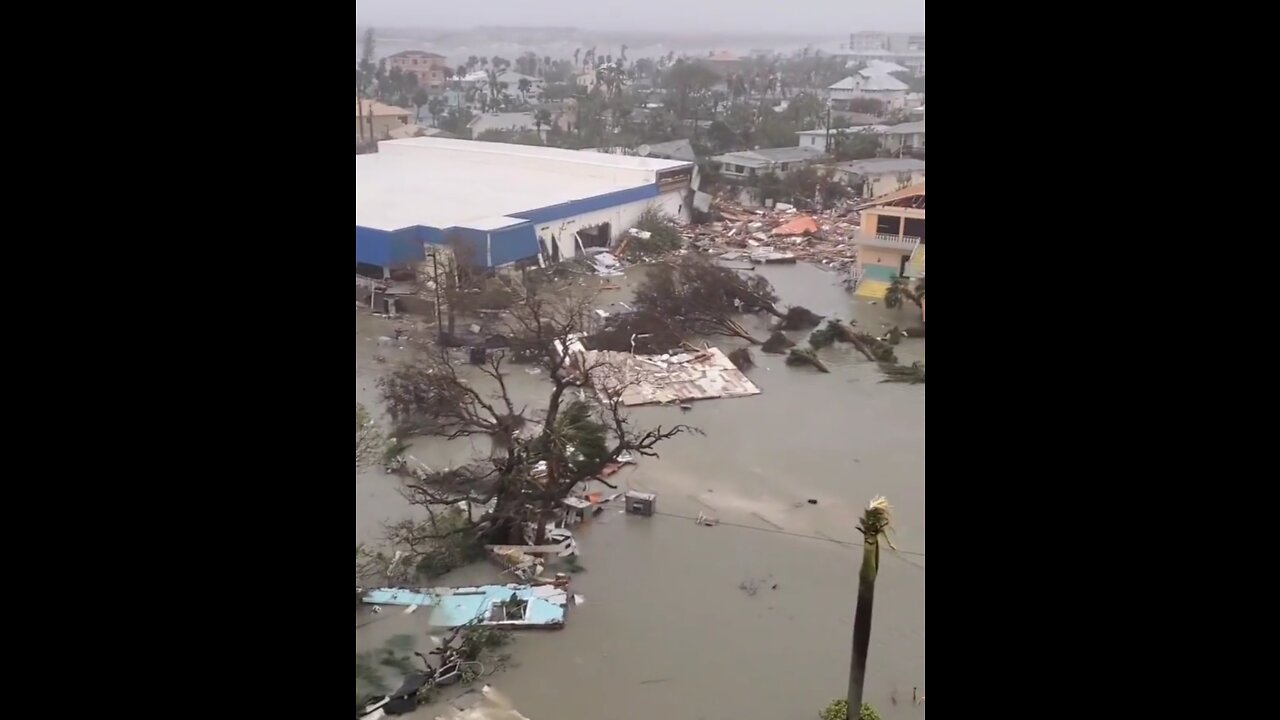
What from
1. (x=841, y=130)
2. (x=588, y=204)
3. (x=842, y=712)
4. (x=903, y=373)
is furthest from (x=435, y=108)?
(x=842, y=712)

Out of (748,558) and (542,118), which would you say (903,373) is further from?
(542,118)

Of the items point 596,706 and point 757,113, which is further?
point 757,113

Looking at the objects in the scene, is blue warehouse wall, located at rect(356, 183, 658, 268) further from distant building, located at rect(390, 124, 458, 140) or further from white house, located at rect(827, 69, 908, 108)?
white house, located at rect(827, 69, 908, 108)

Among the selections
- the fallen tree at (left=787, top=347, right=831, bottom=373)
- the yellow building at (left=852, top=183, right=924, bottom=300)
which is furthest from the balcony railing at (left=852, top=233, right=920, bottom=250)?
the fallen tree at (left=787, top=347, right=831, bottom=373)
